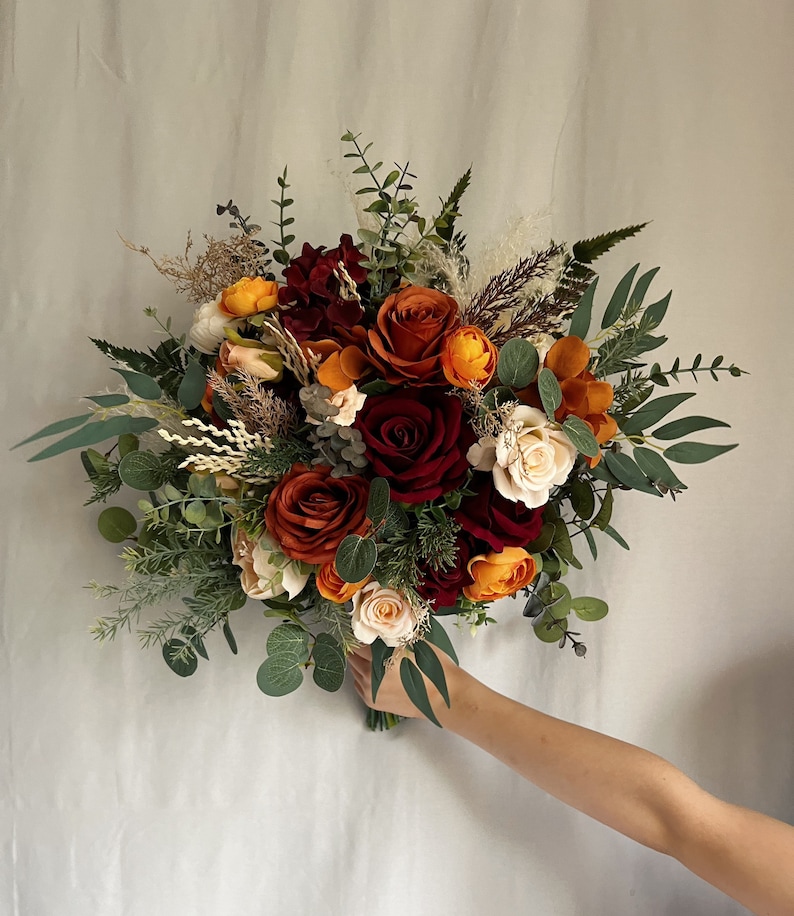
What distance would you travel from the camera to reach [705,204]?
114 cm

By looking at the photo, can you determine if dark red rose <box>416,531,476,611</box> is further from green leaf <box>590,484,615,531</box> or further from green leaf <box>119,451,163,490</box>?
green leaf <box>119,451,163,490</box>

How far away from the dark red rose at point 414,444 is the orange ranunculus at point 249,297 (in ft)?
0.58

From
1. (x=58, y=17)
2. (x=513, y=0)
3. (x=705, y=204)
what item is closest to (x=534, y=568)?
(x=705, y=204)

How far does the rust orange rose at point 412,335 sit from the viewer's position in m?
0.70

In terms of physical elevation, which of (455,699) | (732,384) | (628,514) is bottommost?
(455,699)

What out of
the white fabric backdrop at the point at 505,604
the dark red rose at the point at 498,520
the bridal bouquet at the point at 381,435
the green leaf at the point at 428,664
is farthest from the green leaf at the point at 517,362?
the white fabric backdrop at the point at 505,604

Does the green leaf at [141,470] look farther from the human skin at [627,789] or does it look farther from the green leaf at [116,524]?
the human skin at [627,789]

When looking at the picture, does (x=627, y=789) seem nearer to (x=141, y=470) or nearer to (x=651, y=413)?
Answer: (x=651, y=413)

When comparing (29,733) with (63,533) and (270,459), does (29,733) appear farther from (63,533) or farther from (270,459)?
(270,459)

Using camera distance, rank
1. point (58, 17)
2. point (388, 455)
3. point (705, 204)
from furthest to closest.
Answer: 1. point (705, 204)
2. point (58, 17)
3. point (388, 455)

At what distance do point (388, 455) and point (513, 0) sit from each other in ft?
2.75

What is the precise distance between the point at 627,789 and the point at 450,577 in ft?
1.39

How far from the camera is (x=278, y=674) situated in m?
0.77

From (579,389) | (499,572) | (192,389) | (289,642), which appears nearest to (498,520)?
(499,572)
